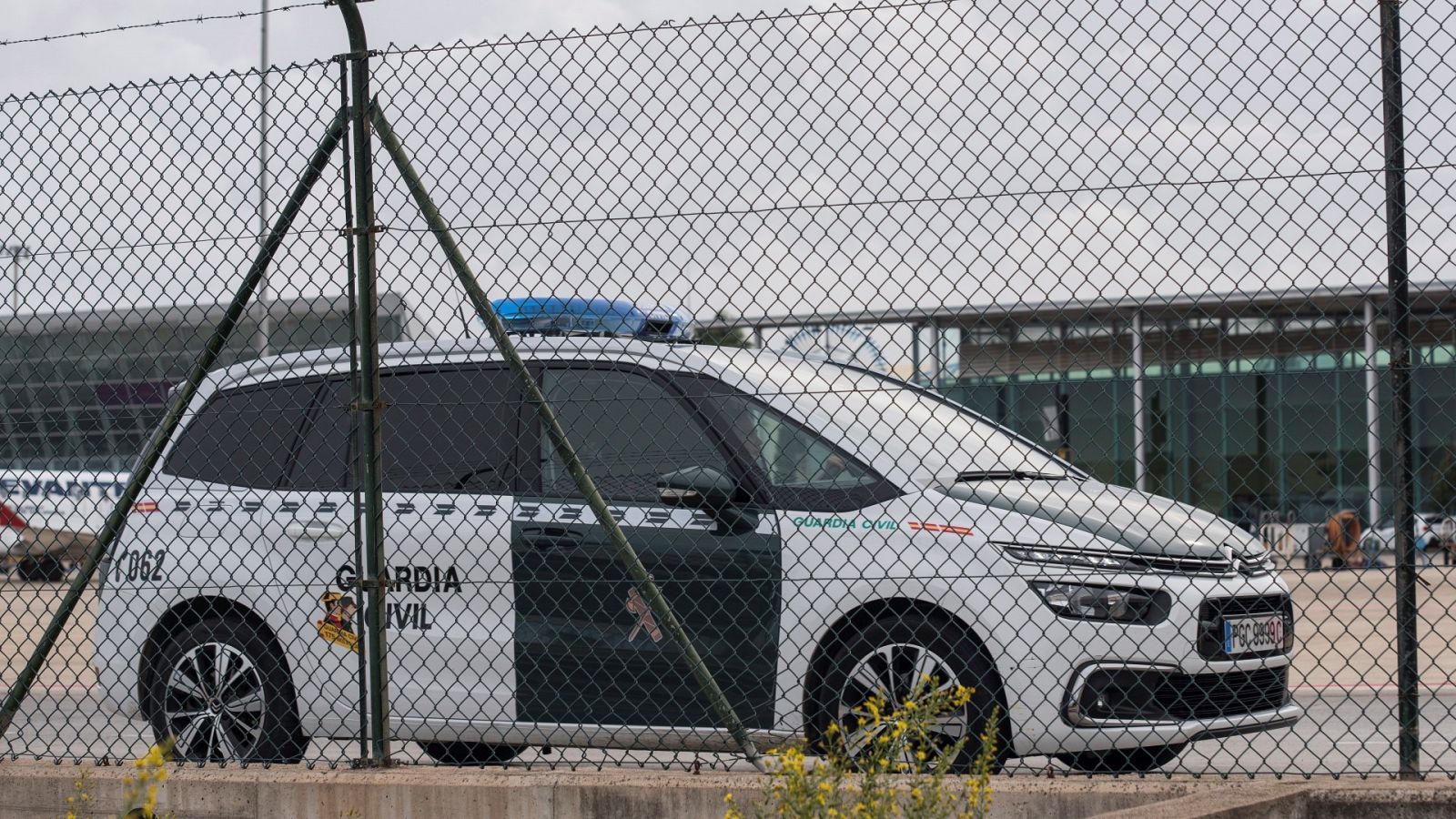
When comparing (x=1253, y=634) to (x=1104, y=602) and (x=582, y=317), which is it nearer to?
(x=1104, y=602)

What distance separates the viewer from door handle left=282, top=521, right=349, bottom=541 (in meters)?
5.60

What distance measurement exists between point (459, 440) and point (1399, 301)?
3.18 metres

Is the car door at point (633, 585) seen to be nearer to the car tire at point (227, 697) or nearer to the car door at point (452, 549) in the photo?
the car door at point (452, 549)

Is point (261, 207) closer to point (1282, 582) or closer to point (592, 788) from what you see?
point (592, 788)

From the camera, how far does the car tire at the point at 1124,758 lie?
4.82 m

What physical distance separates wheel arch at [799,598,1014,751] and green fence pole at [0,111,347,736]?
200 centimetres

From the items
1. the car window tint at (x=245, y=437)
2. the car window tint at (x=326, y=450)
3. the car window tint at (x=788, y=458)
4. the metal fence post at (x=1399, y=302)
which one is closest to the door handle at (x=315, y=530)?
the car window tint at (x=326, y=450)

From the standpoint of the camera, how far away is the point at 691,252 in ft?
13.7

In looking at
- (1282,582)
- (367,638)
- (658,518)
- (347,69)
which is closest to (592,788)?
(367,638)

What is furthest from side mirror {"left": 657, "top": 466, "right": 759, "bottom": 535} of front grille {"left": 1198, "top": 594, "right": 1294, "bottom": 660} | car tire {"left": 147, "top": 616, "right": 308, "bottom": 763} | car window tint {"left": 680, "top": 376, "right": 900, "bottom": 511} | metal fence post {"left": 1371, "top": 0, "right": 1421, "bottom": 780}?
metal fence post {"left": 1371, "top": 0, "right": 1421, "bottom": 780}

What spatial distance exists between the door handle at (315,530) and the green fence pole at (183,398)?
1.04 metres

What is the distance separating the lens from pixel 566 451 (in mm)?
4262

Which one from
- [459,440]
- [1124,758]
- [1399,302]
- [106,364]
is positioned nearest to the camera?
[1399,302]

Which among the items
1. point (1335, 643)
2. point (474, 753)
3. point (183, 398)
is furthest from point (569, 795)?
point (1335, 643)
